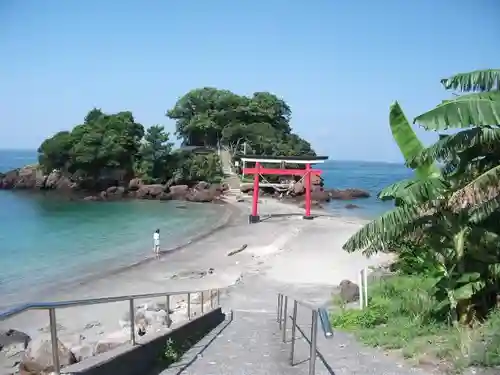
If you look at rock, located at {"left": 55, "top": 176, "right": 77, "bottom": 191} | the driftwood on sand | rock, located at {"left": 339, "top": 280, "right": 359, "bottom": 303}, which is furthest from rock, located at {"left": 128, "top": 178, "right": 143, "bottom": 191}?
rock, located at {"left": 339, "top": 280, "right": 359, "bottom": 303}

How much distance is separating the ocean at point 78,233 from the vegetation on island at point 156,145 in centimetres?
674

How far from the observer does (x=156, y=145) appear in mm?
64125

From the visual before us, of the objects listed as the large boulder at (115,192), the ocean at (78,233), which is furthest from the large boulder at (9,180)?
the large boulder at (115,192)

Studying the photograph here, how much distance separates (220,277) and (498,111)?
17.2 metres

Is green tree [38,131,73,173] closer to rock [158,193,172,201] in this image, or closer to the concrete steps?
rock [158,193,172,201]

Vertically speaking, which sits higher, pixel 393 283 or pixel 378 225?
pixel 378 225

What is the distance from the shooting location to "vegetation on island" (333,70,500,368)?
6.80 m

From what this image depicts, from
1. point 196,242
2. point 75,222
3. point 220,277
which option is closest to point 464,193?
point 220,277

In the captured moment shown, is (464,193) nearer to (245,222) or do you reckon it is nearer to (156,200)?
(245,222)

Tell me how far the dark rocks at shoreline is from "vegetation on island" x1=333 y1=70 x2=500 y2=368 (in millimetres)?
49129

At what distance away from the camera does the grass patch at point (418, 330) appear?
6.06 metres

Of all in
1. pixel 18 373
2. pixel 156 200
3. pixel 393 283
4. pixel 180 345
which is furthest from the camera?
pixel 156 200

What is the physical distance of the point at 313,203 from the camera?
2153 inches

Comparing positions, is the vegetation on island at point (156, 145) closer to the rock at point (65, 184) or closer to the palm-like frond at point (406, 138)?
the rock at point (65, 184)
